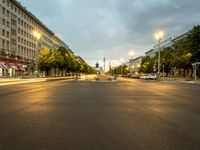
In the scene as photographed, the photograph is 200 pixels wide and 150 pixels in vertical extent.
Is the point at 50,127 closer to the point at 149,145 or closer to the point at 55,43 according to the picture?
the point at 149,145

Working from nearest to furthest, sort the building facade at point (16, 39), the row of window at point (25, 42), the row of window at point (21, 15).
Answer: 1. the building facade at point (16, 39)
2. the row of window at point (21, 15)
3. the row of window at point (25, 42)

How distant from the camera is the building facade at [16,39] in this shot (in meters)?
68.2

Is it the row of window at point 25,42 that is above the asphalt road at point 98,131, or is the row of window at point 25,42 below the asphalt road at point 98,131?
above

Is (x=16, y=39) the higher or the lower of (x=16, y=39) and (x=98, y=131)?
the higher

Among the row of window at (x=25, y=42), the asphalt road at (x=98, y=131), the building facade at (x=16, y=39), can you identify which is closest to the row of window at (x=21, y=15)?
the building facade at (x=16, y=39)

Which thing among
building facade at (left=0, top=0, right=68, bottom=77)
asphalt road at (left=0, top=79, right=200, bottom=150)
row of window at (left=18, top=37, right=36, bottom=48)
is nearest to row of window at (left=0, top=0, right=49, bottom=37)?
building facade at (left=0, top=0, right=68, bottom=77)

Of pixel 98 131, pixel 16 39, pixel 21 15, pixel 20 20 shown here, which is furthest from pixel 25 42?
pixel 98 131

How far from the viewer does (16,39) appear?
78.4m

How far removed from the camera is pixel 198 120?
851cm

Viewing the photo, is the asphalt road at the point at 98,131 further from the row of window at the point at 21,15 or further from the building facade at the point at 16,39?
the row of window at the point at 21,15

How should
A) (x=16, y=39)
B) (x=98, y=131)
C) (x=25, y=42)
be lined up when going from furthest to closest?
(x=25, y=42), (x=16, y=39), (x=98, y=131)

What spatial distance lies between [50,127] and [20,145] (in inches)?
70.0

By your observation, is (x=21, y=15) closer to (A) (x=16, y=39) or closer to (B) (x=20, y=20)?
(B) (x=20, y=20)

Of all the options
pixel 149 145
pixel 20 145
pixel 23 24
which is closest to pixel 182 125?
pixel 149 145
